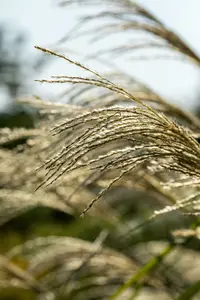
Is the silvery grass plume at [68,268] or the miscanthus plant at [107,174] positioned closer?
the miscanthus plant at [107,174]

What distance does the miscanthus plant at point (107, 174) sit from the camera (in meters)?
1.08

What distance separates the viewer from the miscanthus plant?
1.08 m

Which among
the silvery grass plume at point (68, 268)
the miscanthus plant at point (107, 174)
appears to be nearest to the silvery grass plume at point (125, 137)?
the miscanthus plant at point (107, 174)

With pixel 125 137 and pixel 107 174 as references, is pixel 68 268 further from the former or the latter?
pixel 125 137

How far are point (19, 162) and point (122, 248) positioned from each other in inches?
20.8

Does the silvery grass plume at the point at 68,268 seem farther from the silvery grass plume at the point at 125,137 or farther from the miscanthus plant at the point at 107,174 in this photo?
the silvery grass plume at the point at 125,137

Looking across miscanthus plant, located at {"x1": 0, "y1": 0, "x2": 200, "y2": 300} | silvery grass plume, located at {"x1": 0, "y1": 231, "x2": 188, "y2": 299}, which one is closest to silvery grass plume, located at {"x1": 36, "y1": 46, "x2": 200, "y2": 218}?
miscanthus plant, located at {"x1": 0, "y1": 0, "x2": 200, "y2": 300}

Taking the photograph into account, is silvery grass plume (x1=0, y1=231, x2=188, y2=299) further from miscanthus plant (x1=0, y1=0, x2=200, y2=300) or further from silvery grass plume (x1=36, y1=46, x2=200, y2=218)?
silvery grass plume (x1=36, y1=46, x2=200, y2=218)

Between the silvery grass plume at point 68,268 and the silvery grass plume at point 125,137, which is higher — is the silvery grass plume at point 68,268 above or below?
below

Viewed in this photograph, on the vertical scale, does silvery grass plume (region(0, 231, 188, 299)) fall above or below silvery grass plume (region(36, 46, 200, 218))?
below

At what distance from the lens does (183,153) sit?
109 centimetres

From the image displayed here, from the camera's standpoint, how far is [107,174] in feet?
6.12

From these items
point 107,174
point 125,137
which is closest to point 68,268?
point 107,174

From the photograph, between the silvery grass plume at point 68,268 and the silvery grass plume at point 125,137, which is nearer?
the silvery grass plume at point 125,137
